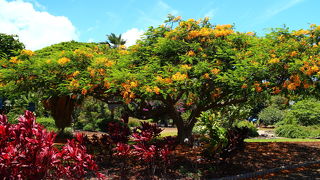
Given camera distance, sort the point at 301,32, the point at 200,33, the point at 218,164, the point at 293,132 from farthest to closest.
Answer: the point at 293,132, the point at 200,33, the point at 301,32, the point at 218,164

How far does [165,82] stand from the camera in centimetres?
762

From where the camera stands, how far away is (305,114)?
84.7ft

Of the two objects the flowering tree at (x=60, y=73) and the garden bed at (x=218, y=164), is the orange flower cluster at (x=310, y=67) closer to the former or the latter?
the garden bed at (x=218, y=164)

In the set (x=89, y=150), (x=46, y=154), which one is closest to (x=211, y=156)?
(x=89, y=150)

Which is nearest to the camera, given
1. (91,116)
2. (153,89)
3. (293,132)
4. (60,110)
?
(153,89)

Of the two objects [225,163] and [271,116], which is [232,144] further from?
[271,116]

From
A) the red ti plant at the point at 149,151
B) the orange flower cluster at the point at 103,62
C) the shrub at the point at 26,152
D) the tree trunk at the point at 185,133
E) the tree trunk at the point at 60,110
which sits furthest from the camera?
the tree trunk at the point at 60,110

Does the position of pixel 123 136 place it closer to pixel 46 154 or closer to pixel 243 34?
pixel 46 154

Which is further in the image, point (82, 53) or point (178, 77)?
point (82, 53)

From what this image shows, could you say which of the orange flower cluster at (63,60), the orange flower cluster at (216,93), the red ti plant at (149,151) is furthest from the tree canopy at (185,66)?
the red ti plant at (149,151)

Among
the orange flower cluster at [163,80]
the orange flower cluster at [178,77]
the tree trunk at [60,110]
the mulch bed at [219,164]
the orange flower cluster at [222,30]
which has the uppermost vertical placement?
the orange flower cluster at [222,30]

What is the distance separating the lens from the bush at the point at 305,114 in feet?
83.3

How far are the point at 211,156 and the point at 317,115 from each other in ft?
73.8

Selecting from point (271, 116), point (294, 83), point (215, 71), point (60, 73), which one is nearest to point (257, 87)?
point (294, 83)
